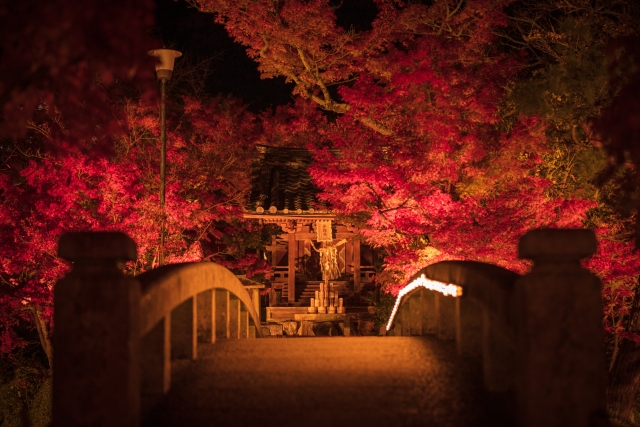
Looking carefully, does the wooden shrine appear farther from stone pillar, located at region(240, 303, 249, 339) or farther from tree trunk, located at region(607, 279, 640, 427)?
tree trunk, located at region(607, 279, 640, 427)

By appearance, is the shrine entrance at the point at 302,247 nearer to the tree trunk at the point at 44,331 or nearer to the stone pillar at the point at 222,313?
the tree trunk at the point at 44,331

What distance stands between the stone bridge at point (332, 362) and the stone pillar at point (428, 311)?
1.75 metres

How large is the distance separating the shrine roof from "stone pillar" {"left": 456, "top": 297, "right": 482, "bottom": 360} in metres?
12.4

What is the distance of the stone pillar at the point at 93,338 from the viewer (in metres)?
3.92

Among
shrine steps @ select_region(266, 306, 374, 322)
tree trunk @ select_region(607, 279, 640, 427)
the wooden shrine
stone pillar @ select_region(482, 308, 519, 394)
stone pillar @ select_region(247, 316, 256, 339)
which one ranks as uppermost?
the wooden shrine

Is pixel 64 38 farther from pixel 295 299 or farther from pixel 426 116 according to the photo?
pixel 295 299

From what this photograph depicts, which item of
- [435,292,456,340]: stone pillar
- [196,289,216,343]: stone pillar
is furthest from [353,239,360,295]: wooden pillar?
[196,289,216,343]: stone pillar

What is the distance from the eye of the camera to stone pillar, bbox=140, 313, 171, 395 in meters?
4.91

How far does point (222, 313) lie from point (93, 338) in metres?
4.14

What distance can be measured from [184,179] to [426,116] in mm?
6275

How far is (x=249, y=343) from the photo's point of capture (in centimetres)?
729

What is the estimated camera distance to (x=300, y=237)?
20766mm

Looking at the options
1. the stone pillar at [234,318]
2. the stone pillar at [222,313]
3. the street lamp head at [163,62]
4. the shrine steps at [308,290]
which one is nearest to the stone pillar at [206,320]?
the stone pillar at [222,313]

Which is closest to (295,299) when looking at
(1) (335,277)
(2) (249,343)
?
(1) (335,277)
